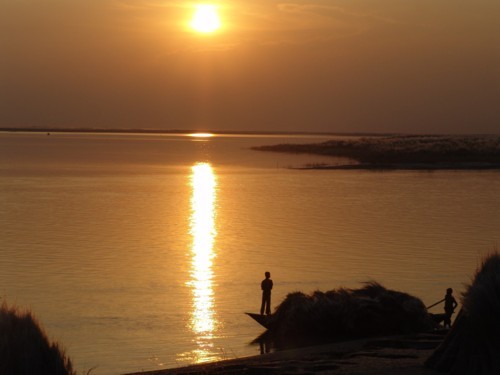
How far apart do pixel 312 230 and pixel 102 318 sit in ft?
56.7

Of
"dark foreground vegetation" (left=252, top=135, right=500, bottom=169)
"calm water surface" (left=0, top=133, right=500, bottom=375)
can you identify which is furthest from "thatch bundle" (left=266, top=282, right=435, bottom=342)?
"dark foreground vegetation" (left=252, top=135, right=500, bottom=169)

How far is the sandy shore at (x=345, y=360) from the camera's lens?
13654 mm

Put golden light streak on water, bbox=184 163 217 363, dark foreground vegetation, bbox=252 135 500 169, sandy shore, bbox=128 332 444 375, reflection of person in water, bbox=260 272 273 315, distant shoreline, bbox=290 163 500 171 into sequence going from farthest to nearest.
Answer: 1. dark foreground vegetation, bbox=252 135 500 169
2. distant shoreline, bbox=290 163 500 171
3. reflection of person in water, bbox=260 272 273 315
4. golden light streak on water, bbox=184 163 217 363
5. sandy shore, bbox=128 332 444 375

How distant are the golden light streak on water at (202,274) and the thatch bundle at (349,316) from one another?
→ 1672 mm

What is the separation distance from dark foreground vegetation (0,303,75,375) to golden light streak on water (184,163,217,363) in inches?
238

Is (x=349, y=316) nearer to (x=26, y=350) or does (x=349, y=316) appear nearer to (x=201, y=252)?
(x=26, y=350)

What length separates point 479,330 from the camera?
12.6 metres

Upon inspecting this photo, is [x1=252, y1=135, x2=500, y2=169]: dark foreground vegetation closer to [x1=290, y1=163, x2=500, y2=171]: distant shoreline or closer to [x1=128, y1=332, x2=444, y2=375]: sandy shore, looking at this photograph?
[x1=290, y1=163, x2=500, y2=171]: distant shoreline

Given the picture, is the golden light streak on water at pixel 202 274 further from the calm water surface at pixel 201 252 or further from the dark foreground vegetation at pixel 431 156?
the dark foreground vegetation at pixel 431 156

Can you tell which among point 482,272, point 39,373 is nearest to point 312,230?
point 482,272

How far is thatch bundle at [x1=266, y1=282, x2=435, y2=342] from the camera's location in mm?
18375

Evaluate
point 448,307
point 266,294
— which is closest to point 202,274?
point 266,294

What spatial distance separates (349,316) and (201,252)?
1191 cm

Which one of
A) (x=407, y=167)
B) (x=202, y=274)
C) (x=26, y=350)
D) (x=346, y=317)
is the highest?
(x=407, y=167)
